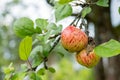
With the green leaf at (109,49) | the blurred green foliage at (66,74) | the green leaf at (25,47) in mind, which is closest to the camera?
the green leaf at (109,49)

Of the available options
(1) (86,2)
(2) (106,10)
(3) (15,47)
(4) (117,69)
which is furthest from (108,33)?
(3) (15,47)

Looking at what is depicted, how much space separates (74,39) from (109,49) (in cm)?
9

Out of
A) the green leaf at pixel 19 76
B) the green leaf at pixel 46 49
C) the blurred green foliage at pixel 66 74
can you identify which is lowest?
the blurred green foliage at pixel 66 74

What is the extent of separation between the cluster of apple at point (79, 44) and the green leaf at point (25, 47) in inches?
→ 3.7

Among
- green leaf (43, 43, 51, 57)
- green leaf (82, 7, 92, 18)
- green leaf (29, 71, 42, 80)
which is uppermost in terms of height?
green leaf (82, 7, 92, 18)

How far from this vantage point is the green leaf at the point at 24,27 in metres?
0.86

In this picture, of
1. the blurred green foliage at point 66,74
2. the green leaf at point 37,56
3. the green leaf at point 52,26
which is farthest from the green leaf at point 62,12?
the blurred green foliage at point 66,74

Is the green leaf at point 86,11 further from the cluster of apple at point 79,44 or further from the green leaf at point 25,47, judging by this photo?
the green leaf at point 25,47

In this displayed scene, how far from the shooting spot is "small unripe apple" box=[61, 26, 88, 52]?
31.1 inches

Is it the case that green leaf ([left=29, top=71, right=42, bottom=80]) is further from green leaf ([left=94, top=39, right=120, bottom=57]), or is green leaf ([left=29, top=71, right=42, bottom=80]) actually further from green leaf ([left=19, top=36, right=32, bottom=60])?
green leaf ([left=94, top=39, right=120, bottom=57])

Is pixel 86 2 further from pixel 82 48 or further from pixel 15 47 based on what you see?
pixel 15 47

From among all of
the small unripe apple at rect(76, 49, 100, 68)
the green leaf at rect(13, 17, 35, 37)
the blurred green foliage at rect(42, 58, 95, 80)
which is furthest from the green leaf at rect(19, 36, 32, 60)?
the blurred green foliage at rect(42, 58, 95, 80)

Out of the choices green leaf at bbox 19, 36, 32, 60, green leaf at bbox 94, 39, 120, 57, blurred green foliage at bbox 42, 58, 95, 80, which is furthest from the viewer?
blurred green foliage at bbox 42, 58, 95, 80

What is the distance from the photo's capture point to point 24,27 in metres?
0.87
